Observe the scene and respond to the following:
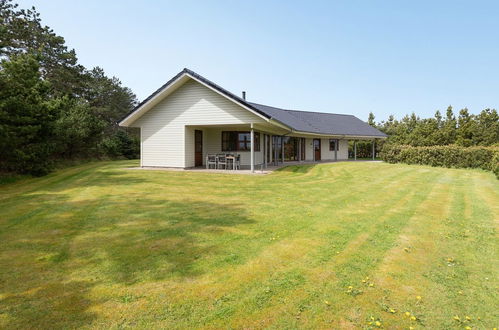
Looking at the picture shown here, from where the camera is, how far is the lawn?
8.95 ft

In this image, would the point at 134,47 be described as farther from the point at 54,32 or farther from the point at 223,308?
the point at 54,32

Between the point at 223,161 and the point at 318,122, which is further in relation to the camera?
the point at 318,122

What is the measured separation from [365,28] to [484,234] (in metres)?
16.2

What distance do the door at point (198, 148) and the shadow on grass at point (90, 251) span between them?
1047 centimetres

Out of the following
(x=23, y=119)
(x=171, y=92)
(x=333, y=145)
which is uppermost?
(x=171, y=92)

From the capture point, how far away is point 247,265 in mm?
3818

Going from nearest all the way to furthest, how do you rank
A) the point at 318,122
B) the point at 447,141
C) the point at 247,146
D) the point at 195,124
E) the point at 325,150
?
the point at 195,124 < the point at 247,146 < the point at 325,150 < the point at 318,122 < the point at 447,141

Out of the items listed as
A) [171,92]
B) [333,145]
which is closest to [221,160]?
[171,92]

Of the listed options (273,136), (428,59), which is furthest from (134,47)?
(428,59)

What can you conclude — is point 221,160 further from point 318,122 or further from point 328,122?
point 328,122

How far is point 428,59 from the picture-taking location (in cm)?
2267

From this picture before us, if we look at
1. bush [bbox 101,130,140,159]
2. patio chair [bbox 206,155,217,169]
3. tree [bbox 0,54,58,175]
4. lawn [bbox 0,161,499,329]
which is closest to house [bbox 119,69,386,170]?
patio chair [bbox 206,155,217,169]

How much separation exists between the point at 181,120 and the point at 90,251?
40.9ft

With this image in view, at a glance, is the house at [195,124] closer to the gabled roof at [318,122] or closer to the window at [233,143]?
the window at [233,143]
